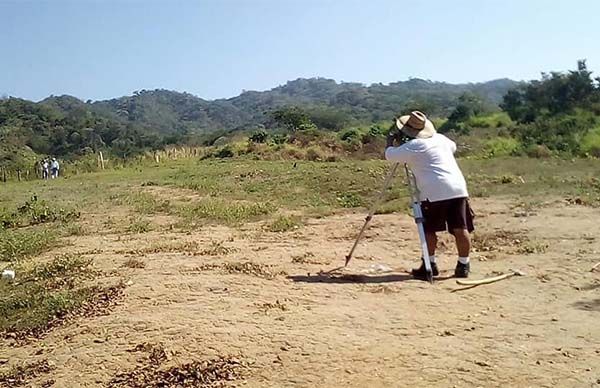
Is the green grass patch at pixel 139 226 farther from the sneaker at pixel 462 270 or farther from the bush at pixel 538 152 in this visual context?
the bush at pixel 538 152

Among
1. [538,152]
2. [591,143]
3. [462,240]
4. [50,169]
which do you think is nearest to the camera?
[462,240]

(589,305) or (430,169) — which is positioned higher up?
(430,169)

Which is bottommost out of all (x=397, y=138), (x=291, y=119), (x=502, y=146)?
(x=502, y=146)

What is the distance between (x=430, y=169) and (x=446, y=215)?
0.48 meters

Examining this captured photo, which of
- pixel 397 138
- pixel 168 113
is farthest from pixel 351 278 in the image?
pixel 168 113

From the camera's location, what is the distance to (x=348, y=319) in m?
5.37

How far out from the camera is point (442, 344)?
4840mm

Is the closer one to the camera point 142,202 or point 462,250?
point 462,250

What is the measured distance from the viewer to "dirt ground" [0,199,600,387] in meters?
4.43

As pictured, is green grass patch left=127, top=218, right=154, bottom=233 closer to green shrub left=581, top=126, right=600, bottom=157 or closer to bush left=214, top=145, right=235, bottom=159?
green shrub left=581, top=126, right=600, bottom=157

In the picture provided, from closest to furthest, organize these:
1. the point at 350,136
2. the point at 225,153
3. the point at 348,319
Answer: the point at 348,319 < the point at 225,153 < the point at 350,136

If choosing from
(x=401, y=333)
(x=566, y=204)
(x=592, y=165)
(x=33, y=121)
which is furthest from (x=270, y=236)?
(x=33, y=121)

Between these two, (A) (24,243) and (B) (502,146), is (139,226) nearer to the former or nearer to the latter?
(A) (24,243)

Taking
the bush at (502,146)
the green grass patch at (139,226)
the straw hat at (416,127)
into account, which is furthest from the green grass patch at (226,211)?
the bush at (502,146)
